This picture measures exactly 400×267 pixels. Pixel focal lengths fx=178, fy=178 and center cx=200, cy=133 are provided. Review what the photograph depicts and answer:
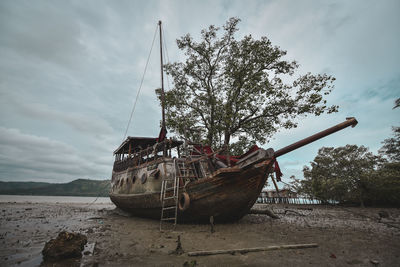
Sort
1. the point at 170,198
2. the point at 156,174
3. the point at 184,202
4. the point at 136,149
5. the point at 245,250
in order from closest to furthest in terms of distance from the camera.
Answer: the point at 245,250 < the point at 184,202 < the point at 170,198 < the point at 156,174 < the point at 136,149

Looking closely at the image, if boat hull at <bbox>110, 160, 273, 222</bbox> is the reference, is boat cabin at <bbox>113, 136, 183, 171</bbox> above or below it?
above

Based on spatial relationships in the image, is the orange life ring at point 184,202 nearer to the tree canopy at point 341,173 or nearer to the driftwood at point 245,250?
the driftwood at point 245,250

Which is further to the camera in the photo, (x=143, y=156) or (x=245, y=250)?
(x=143, y=156)

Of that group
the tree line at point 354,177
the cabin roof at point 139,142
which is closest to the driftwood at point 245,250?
the cabin roof at point 139,142

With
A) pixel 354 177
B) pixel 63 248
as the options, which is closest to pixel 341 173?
pixel 354 177

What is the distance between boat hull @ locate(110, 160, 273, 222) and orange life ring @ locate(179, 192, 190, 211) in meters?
0.25

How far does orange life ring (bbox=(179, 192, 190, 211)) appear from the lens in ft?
24.4

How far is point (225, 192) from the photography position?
7.36 meters

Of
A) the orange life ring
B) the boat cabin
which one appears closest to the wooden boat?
the orange life ring

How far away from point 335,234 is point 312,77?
35.6 feet

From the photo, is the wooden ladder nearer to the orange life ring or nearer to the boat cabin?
the orange life ring

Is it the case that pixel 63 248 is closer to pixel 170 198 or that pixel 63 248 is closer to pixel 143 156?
pixel 170 198

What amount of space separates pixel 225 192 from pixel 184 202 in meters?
1.78

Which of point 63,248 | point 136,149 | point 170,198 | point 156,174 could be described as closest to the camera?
point 63,248
